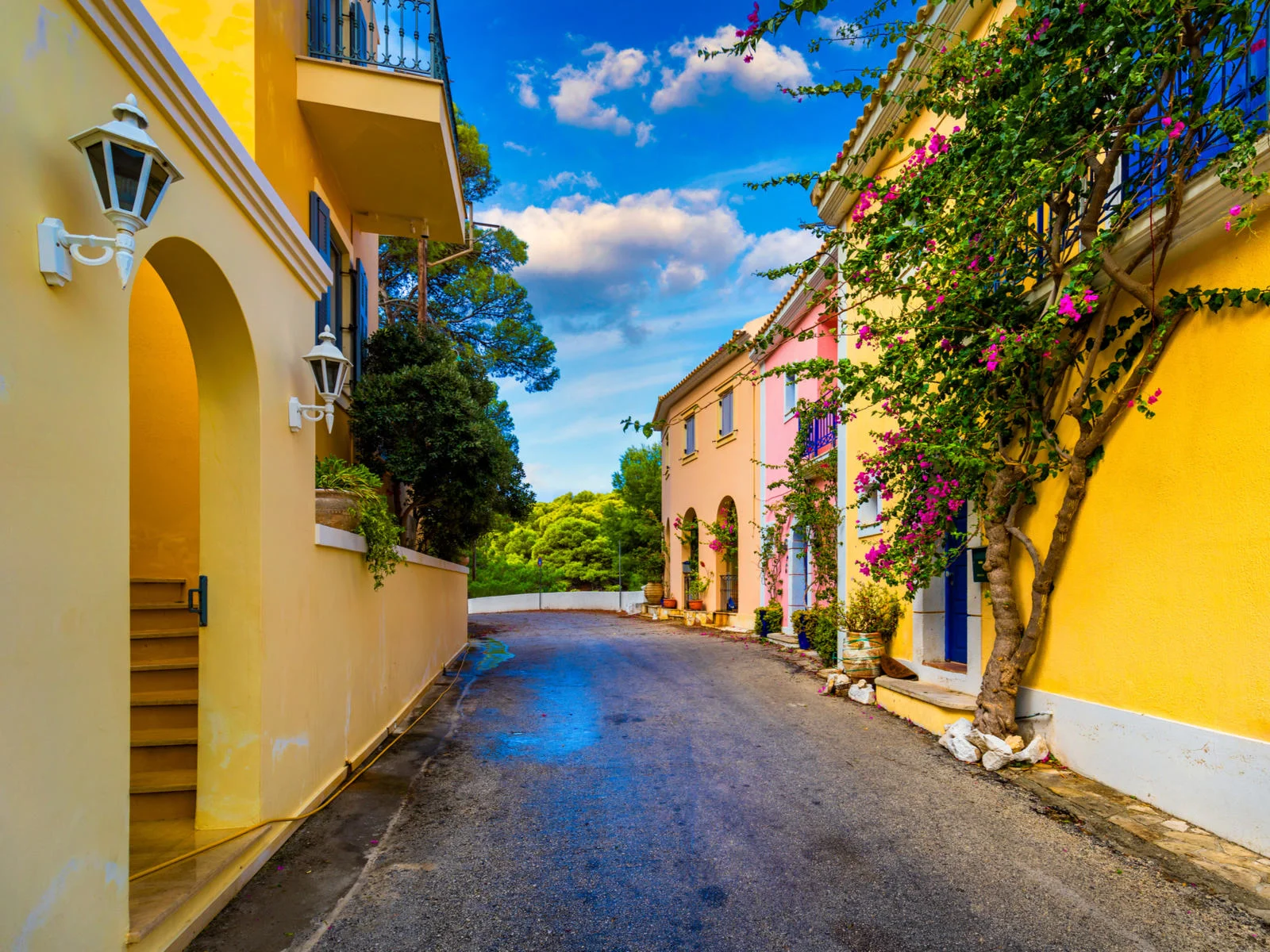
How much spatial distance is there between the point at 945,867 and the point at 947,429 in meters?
3.42

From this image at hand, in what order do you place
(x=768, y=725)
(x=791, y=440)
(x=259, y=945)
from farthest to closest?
(x=791, y=440) < (x=768, y=725) < (x=259, y=945)

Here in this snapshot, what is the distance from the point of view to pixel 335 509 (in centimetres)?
554

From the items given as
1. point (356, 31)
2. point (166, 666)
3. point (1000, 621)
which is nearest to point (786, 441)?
point (1000, 621)

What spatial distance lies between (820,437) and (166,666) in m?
10.8

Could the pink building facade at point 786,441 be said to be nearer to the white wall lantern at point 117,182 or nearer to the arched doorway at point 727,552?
the arched doorway at point 727,552

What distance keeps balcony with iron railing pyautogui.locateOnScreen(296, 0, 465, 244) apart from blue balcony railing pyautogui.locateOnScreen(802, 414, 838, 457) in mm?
7063

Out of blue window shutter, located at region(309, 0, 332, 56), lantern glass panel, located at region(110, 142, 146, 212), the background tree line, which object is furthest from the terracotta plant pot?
blue window shutter, located at region(309, 0, 332, 56)

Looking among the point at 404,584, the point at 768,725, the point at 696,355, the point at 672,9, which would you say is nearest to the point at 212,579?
the point at 404,584

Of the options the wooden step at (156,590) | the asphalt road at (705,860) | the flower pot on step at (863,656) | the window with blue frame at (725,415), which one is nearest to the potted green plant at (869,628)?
the flower pot on step at (863,656)

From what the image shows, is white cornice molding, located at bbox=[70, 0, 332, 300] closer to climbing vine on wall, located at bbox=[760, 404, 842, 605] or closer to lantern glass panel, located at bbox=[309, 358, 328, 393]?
lantern glass panel, located at bbox=[309, 358, 328, 393]

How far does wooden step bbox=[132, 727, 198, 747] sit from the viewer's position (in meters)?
4.39

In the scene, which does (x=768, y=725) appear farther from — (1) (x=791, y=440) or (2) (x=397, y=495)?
(1) (x=791, y=440)

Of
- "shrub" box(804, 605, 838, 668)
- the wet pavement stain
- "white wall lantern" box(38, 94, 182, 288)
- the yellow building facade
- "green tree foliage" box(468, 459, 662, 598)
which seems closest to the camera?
"white wall lantern" box(38, 94, 182, 288)

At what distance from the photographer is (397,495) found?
963 centimetres
